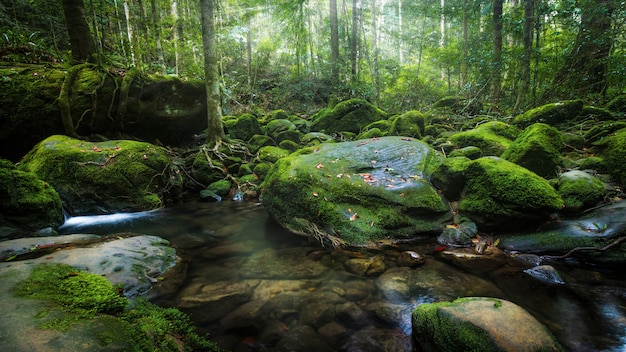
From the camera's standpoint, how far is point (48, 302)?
1931 mm

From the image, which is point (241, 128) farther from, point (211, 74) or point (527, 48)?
point (527, 48)

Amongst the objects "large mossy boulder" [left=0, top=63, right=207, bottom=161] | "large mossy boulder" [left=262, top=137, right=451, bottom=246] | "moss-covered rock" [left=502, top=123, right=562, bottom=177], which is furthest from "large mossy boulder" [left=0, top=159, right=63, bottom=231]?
"moss-covered rock" [left=502, top=123, right=562, bottom=177]

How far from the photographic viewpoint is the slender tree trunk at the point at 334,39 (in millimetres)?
14508

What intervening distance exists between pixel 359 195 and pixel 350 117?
743cm

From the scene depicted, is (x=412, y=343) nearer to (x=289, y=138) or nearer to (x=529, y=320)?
(x=529, y=320)

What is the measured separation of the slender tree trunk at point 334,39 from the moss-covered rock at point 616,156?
11608 mm

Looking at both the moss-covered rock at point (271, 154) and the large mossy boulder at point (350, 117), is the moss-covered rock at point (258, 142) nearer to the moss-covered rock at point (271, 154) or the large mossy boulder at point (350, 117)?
the moss-covered rock at point (271, 154)

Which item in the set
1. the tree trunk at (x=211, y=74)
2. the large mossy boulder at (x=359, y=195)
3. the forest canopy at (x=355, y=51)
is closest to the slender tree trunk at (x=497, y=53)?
the forest canopy at (x=355, y=51)

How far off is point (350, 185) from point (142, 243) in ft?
11.2

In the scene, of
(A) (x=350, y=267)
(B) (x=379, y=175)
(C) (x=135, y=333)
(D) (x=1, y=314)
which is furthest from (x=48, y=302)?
(B) (x=379, y=175)

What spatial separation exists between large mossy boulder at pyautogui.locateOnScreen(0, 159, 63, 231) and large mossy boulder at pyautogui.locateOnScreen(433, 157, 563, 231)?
7.00 m

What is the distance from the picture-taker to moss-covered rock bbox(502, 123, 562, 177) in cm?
508

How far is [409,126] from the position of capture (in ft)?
29.9

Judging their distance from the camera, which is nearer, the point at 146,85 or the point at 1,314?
the point at 1,314
